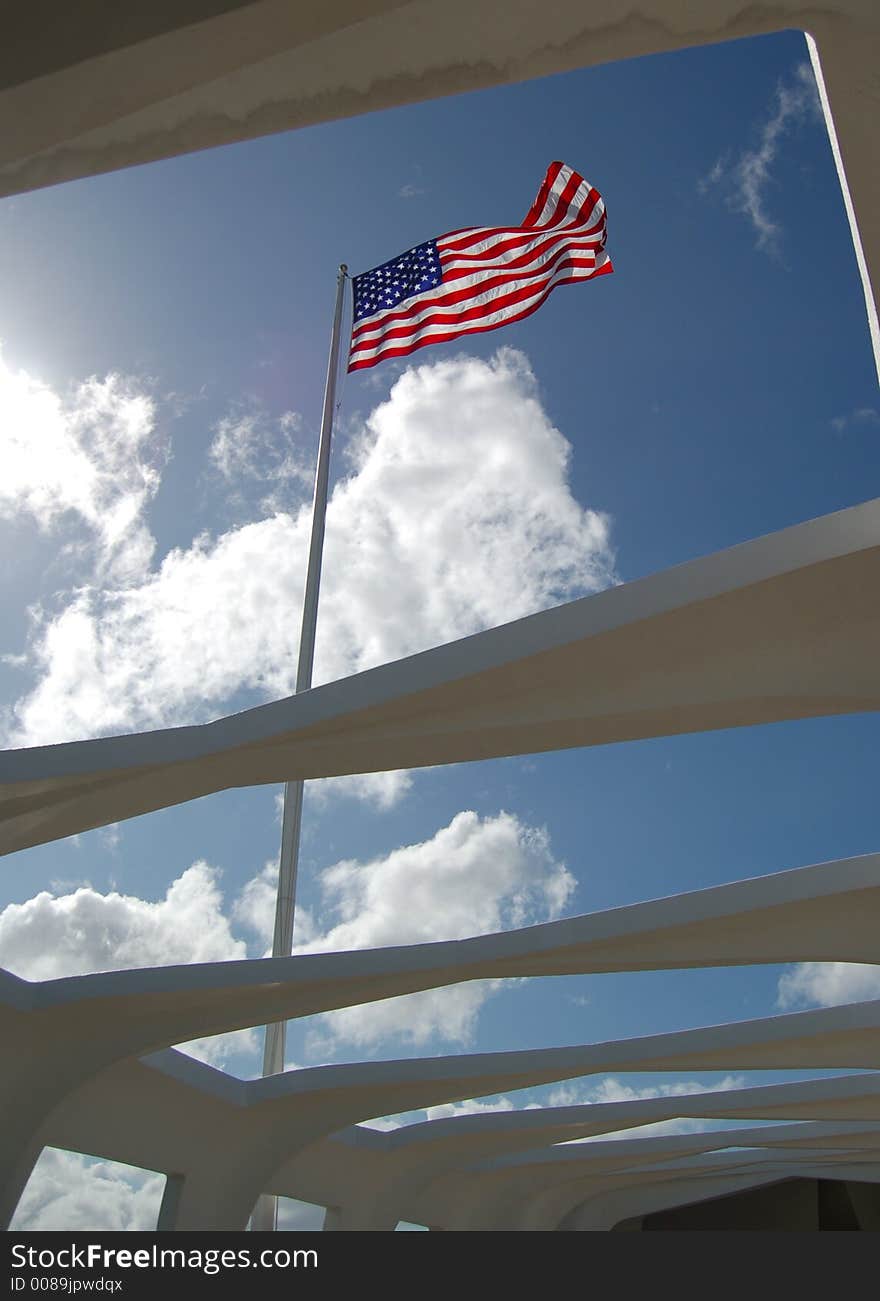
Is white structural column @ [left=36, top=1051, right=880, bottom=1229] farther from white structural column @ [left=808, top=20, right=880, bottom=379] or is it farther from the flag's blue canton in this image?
white structural column @ [left=808, top=20, right=880, bottom=379]

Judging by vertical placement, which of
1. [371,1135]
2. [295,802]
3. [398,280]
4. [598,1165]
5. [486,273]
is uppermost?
[398,280]

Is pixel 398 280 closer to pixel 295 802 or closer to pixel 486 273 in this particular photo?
pixel 486 273

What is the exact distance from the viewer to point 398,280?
14.5 m

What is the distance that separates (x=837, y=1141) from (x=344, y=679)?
1880 centimetres

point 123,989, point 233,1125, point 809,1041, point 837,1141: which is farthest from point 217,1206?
point 837,1141

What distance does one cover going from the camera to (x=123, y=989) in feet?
35.3


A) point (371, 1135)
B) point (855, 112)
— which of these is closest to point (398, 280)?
point (855, 112)

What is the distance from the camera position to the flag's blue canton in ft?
46.6

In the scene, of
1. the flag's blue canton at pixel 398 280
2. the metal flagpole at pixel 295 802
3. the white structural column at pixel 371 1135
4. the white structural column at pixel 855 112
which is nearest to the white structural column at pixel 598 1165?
the white structural column at pixel 371 1135

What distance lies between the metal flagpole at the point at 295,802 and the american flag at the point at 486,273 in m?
1.36

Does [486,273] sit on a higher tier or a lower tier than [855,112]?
higher

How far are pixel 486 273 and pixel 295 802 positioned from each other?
689 cm

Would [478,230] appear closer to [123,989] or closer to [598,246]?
[598,246]

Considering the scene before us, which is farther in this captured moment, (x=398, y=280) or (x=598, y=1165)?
(x=598, y=1165)
